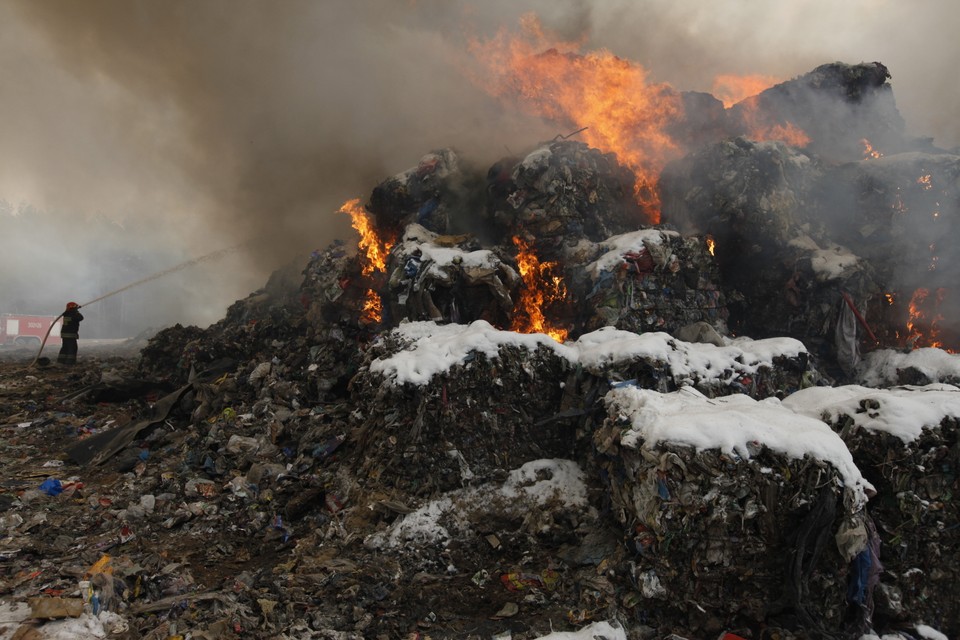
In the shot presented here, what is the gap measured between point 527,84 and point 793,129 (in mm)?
7706

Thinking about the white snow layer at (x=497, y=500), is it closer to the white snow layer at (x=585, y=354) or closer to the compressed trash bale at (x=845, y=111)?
the white snow layer at (x=585, y=354)

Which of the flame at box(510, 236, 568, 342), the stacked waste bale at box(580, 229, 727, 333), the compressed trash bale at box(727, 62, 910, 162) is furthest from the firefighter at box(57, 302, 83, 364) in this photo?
the compressed trash bale at box(727, 62, 910, 162)

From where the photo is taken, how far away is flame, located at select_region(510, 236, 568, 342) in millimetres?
9393

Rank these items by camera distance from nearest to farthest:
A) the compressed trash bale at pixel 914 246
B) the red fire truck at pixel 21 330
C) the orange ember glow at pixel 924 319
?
the compressed trash bale at pixel 914 246 → the orange ember glow at pixel 924 319 → the red fire truck at pixel 21 330

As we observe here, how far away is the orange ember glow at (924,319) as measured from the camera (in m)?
9.17

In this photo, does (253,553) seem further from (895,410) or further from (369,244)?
(369,244)

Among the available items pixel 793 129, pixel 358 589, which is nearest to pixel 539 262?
pixel 358 589

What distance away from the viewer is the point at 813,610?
139 inches

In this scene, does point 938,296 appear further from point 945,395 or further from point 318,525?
point 318,525

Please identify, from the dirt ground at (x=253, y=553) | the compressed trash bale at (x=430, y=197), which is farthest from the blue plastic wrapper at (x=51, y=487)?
the compressed trash bale at (x=430, y=197)

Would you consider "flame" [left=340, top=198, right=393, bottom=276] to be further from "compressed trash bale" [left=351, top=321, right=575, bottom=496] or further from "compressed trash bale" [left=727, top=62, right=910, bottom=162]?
"compressed trash bale" [left=727, top=62, right=910, bottom=162]

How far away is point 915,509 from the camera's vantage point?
3.85 metres

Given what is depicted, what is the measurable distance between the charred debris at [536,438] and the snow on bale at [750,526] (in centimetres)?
2

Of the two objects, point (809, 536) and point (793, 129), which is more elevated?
point (793, 129)
